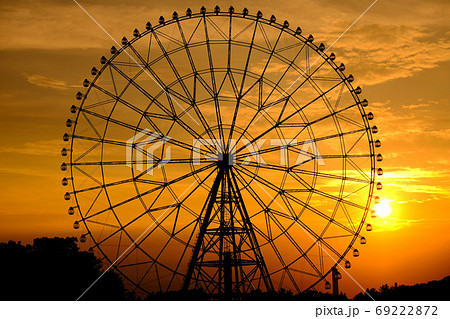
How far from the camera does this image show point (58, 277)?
171 feet

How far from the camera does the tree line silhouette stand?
148ft

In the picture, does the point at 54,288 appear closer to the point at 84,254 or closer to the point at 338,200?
the point at 84,254

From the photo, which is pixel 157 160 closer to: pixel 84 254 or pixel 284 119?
pixel 284 119

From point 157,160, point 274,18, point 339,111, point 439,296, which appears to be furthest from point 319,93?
point 439,296

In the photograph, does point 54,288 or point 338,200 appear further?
point 54,288

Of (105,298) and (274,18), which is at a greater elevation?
(274,18)

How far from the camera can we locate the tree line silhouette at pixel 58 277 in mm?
45156

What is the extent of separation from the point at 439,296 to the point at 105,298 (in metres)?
22.8

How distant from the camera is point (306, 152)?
39031 millimetres
